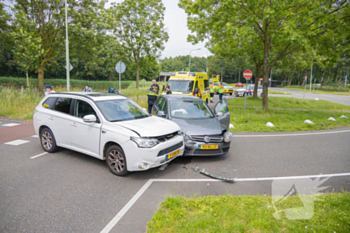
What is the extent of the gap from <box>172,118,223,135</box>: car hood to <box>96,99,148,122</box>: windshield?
42.2 inches

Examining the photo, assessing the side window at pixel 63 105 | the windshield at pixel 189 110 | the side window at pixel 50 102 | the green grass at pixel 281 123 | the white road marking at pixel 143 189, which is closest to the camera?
the white road marking at pixel 143 189

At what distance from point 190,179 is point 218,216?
1498 mm

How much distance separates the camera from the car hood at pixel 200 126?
5.70 m

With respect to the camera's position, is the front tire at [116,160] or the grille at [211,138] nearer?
the front tire at [116,160]

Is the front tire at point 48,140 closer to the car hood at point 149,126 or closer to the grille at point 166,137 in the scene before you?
the car hood at point 149,126

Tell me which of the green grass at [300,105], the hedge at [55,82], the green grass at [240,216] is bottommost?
the green grass at [240,216]

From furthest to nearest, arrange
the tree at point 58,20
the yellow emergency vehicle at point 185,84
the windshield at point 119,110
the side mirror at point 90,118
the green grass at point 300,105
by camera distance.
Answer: the green grass at point 300,105, the tree at point 58,20, the yellow emergency vehicle at point 185,84, the windshield at point 119,110, the side mirror at point 90,118

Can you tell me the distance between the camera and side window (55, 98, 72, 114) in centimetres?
566

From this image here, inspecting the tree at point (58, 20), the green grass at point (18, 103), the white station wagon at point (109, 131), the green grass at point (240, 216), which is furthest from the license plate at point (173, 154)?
the tree at point (58, 20)

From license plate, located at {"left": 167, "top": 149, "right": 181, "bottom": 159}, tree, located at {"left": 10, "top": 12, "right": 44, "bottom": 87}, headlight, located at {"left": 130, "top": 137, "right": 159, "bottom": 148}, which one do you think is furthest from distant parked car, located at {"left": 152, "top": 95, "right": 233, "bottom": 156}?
tree, located at {"left": 10, "top": 12, "right": 44, "bottom": 87}

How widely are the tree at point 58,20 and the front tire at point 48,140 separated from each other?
45.4ft

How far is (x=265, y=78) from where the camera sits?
14.4 meters

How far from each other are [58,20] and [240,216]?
19956 mm

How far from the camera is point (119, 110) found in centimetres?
546
